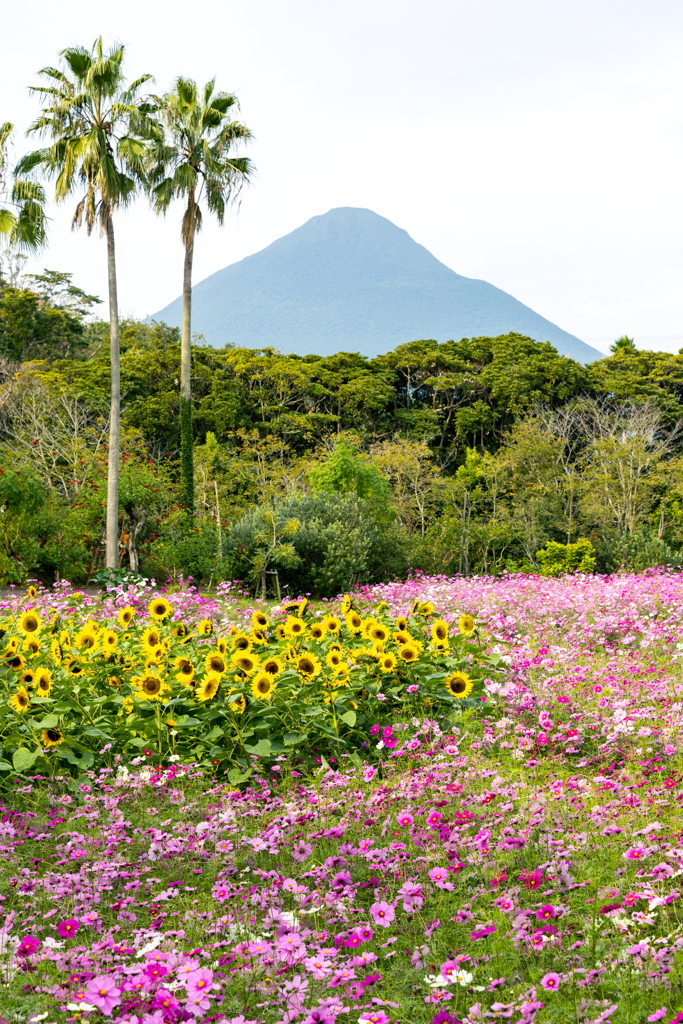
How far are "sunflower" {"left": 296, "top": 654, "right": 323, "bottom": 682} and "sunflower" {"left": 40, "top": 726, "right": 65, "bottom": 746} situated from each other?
1216 mm

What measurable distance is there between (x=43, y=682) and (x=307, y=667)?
4.30ft

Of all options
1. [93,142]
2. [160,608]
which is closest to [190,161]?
[93,142]

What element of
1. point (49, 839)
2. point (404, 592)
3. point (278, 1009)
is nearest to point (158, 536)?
point (404, 592)

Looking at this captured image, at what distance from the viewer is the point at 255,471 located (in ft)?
74.9

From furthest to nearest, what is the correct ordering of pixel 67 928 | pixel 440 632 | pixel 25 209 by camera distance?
pixel 25 209, pixel 440 632, pixel 67 928

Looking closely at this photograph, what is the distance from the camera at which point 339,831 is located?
3.05 m

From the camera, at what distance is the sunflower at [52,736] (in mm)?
3826

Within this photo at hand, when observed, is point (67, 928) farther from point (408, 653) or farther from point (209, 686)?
point (408, 653)

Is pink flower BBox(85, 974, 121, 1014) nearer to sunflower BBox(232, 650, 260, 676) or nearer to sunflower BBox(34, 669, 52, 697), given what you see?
sunflower BBox(232, 650, 260, 676)

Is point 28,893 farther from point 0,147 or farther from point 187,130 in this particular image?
point 187,130

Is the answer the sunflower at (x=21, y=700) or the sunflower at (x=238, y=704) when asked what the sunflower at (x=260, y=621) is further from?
the sunflower at (x=21, y=700)

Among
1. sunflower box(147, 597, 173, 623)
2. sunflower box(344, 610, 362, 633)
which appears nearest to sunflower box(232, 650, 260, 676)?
sunflower box(344, 610, 362, 633)

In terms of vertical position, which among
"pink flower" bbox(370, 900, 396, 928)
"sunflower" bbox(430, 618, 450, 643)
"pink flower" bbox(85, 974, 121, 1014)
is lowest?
"pink flower" bbox(370, 900, 396, 928)

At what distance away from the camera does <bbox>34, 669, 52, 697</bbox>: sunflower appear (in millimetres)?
3871
